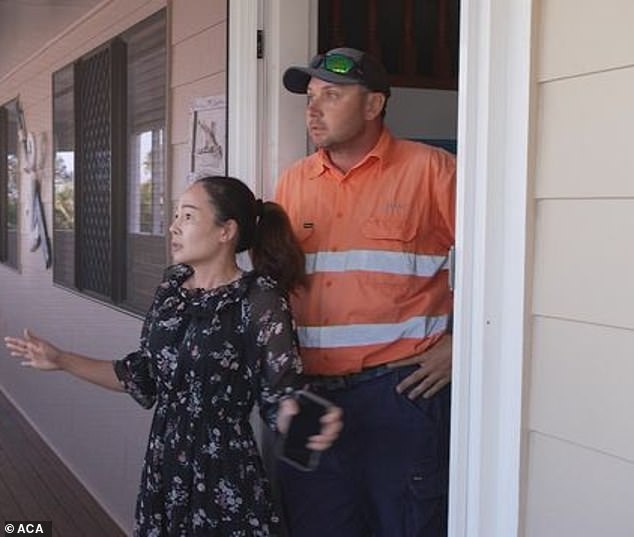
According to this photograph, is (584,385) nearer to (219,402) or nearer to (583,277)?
(583,277)

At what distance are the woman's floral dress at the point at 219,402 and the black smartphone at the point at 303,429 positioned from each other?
9cm

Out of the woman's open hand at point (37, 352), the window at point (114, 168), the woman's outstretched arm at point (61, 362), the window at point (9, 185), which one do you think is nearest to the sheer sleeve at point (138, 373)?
the woman's outstretched arm at point (61, 362)

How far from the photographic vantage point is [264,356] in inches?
74.6

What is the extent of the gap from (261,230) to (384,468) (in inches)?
24.0

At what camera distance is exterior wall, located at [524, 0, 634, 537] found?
1310mm

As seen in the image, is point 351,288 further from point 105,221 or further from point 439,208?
point 105,221

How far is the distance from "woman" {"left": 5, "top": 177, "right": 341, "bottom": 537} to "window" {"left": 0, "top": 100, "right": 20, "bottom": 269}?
185 inches

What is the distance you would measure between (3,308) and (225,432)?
17.1 feet

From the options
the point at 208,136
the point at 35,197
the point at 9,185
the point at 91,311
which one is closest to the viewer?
the point at 208,136

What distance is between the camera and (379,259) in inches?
80.7

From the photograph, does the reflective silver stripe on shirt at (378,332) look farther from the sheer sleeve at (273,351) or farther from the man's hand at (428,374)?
the sheer sleeve at (273,351)

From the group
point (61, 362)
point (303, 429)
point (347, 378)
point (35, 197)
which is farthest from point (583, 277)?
point (35, 197)

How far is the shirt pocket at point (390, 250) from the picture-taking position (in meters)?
2.04

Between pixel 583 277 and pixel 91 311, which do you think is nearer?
pixel 583 277
